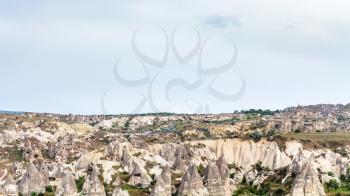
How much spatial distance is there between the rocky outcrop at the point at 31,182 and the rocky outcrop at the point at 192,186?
26364 millimetres

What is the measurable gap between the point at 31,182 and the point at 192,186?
29.9 metres

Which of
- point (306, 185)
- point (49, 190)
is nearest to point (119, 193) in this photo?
point (49, 190)

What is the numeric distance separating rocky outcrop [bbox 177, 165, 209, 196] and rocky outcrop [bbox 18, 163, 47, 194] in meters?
26.4

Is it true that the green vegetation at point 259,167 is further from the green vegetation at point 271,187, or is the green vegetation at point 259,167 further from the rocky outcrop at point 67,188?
the rocky outcrop at point 67,188

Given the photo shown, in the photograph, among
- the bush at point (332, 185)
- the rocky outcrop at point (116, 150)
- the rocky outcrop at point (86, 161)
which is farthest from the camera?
the rocky outcrop at point (116, 150)

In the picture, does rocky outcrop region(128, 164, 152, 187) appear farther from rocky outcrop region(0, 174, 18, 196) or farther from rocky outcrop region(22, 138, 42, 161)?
rocky outcrop region(22, 138, 42, 161)

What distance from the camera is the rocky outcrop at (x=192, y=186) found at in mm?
99875

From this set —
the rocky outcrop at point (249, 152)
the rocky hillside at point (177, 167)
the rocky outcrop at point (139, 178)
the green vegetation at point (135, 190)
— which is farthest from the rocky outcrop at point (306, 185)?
the rocky outcrop at point (249, 152)

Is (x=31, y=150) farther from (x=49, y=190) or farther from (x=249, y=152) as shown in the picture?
(x=249, y=152)

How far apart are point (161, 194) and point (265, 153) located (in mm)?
55825

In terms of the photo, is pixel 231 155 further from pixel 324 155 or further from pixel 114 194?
pixel 114 194

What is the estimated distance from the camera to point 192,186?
328 feet

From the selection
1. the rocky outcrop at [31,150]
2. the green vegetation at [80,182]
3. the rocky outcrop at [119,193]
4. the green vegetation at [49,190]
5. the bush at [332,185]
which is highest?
the rocky outcrop at [31,150]

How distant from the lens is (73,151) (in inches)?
6619
